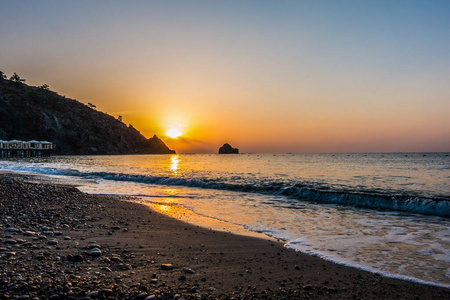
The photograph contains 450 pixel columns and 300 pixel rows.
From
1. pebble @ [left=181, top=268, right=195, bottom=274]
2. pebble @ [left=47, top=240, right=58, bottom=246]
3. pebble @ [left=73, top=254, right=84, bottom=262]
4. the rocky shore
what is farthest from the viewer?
pebble @ [left=47, top=240, right=58, bottom=246]

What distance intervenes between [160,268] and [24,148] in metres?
115

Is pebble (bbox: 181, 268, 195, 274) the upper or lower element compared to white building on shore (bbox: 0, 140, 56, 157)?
lower

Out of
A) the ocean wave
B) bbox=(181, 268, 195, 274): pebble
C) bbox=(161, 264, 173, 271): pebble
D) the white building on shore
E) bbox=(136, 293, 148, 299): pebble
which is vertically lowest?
the ocean wave

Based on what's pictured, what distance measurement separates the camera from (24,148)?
98062 millimetres

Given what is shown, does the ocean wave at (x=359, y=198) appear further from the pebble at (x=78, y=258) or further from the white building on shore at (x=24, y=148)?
the white building on shore at (x=24, y=148)

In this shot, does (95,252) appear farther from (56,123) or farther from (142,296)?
(56,123)

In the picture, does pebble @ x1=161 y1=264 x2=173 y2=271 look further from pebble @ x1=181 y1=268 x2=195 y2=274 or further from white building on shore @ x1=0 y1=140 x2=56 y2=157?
white building on shore @ x1=0 y1=140 x2=56 y2=157

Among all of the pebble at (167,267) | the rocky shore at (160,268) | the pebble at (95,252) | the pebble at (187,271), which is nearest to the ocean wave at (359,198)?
the rocky shore at (160,268)

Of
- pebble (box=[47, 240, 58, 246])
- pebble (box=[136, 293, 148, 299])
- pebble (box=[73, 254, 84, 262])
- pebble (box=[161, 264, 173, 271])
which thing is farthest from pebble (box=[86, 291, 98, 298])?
pebble (box=[47, 240, 58, 246])

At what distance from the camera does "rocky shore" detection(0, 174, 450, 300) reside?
14.2 feet

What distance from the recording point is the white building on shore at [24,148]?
92938 millimetres

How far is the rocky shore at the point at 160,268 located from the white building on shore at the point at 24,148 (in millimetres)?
105828

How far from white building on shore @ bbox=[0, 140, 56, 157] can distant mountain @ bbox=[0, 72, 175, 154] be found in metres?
12.4

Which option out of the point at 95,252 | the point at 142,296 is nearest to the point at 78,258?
the point at 95,252
